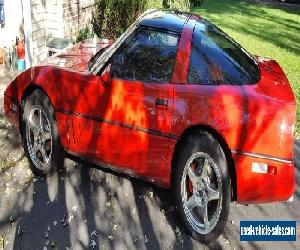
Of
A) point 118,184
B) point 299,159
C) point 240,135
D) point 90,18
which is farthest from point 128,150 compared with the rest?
point 90,18

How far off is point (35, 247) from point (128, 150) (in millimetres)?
1155

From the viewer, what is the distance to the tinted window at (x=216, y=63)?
3.81 meters

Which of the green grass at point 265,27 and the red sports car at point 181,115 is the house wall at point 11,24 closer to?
the red sports car at point 181,115

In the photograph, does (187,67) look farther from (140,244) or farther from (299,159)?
(299,159)

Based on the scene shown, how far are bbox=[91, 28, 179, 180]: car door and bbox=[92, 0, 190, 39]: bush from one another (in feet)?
18.8

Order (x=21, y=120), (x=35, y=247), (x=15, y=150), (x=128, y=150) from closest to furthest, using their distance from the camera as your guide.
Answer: (x=35, y=247)
(x=128, y=150)
(x=21, y=120)
(x=15, y=150)

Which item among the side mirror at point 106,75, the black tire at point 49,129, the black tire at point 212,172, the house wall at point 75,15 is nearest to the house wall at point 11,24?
the house wall at point 75,15

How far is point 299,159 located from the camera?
5430 mm

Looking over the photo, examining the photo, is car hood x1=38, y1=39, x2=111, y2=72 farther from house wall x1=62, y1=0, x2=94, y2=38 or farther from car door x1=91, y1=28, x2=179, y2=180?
house wall x1=62, y1=0, x2=94, y2=38

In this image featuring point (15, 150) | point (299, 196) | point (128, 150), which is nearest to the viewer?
point (128, 150)

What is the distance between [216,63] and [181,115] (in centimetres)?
61

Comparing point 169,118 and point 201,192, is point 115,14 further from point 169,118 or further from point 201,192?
point 201,192

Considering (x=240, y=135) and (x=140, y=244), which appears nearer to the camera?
(x=240, y=135)

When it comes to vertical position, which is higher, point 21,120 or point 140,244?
point 21,120
